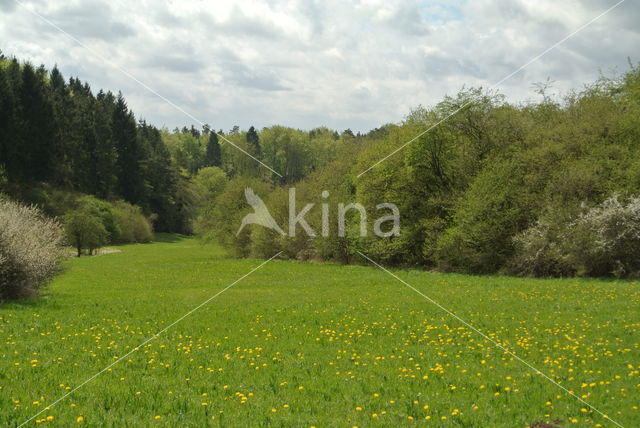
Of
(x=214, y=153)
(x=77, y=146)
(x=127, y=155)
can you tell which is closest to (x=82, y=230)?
(x=77, y=146)

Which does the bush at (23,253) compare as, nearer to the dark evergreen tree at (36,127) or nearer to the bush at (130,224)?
the dark evergreen tree at (36,127)

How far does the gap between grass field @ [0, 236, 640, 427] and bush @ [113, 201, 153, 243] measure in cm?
5938

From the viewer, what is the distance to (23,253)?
1589cm

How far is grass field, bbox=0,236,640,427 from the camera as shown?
6.77 meters

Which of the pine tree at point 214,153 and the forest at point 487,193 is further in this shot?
the pine tree at point 214,153

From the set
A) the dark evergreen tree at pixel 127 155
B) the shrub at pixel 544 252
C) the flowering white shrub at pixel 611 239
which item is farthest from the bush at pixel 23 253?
the dark evergreen tree at pixel 127 155

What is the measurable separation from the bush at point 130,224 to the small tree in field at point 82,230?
18.8m

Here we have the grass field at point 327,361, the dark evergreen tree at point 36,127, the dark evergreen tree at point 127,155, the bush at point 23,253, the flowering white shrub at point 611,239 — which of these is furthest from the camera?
the dark evergreen tree at point 127,155

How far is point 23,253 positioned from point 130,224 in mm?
63221

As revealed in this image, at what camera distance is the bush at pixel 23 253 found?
1554 centimetres

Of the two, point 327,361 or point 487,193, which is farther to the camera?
point 487,193

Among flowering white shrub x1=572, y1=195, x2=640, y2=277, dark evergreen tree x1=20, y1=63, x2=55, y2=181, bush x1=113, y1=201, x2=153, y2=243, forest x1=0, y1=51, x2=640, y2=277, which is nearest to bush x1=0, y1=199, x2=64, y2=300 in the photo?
forest x1=0, y1=51, x2=640, y2=277

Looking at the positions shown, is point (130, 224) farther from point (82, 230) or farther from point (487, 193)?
point (487, 193)

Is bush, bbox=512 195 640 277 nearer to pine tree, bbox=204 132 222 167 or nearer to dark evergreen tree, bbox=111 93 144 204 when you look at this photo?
dark evergreen tree, bbox=111 93 144 204
